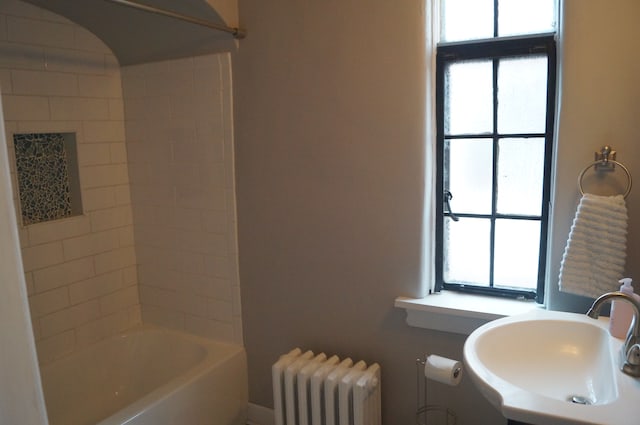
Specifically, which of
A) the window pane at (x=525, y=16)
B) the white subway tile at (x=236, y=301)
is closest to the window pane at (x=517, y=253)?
the window pane at (x=525, y=16)

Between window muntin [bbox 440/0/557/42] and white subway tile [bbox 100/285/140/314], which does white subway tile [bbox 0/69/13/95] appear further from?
window muntin [bbox 440/0/557/42]

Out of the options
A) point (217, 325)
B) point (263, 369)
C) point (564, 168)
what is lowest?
point (263, 369)

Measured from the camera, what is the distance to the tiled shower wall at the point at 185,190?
7.57ft

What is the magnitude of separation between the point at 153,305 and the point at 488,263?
1.70 meters

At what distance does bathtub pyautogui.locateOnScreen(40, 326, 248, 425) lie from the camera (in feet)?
6.74

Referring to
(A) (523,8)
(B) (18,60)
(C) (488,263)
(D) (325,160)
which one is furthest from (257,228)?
(A) (523,8)

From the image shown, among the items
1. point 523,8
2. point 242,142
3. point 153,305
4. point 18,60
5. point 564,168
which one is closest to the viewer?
point 564,168

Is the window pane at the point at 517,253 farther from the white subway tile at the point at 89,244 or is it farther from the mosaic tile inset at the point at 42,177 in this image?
the mosaic tile inset at the point at 42,177

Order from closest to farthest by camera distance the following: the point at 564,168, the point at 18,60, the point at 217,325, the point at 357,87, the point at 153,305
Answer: the point at 564,168
the point at 357,87
the point at 18,60
the point at 217,325
the point at 153,305

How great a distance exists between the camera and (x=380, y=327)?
206 cm

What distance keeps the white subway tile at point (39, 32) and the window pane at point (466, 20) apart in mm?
1644

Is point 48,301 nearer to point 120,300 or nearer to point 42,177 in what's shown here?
point 120,300

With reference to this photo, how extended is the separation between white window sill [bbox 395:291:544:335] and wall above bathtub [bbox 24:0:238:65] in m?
1.35

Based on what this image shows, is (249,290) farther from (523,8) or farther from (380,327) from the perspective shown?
(523,8)
